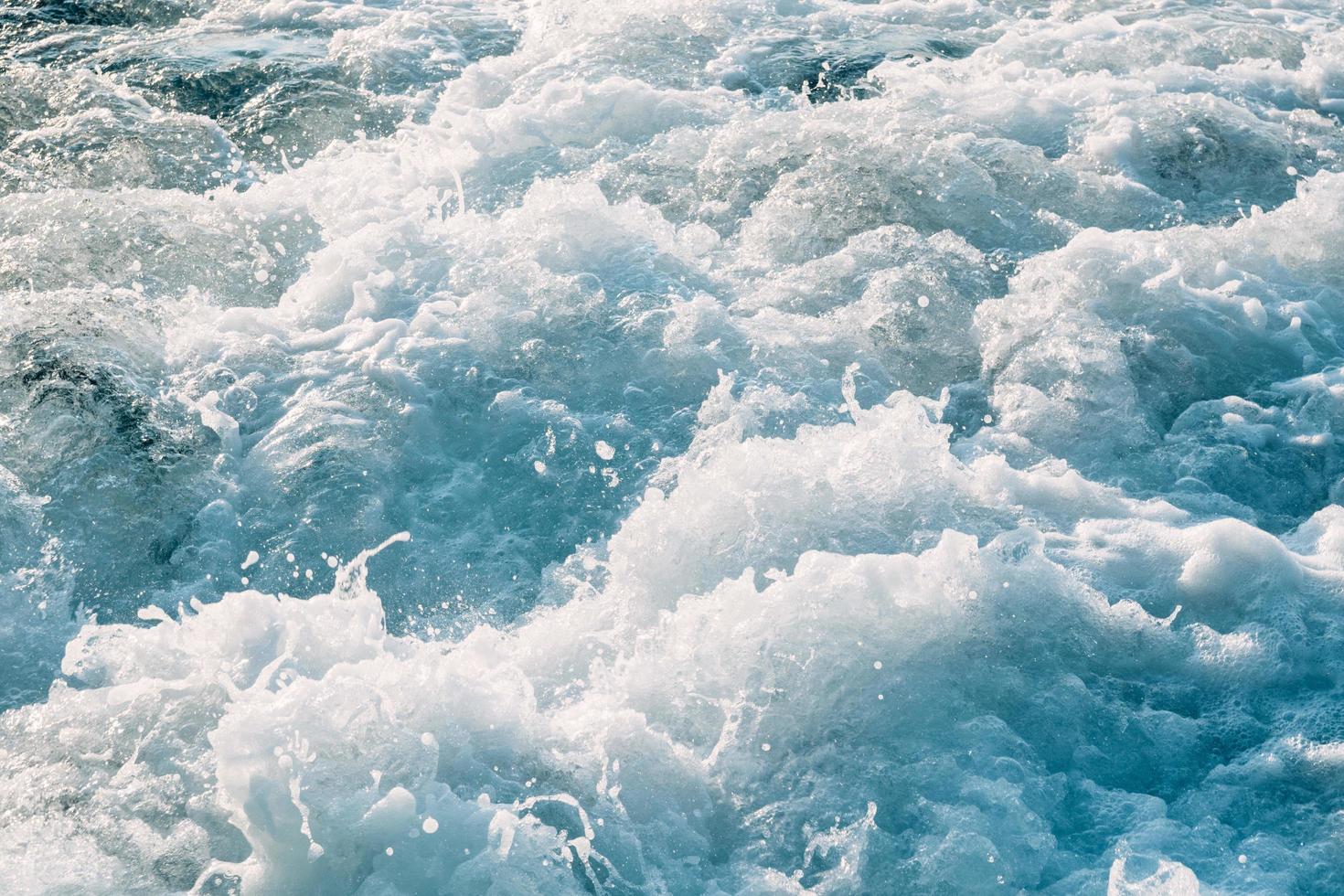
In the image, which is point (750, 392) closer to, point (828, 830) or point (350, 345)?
point (350, 345)

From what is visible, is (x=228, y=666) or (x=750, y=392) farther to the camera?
(x=750, y=392)

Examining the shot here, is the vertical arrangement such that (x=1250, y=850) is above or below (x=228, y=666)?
below

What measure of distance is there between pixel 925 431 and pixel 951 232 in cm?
207

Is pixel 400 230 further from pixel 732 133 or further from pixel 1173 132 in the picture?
pixel 1173 132

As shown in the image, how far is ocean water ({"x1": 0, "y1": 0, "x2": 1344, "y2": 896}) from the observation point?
3.61 meters

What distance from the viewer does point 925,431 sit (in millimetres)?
4973

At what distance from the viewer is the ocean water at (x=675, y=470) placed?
3.61 m

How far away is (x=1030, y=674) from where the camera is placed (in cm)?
411

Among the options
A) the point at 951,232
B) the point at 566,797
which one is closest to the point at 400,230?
the point at 951,232

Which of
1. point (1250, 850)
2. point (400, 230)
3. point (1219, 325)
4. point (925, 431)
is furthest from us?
point (400, 230)

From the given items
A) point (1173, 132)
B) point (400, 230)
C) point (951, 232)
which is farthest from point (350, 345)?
point (1173, 132)

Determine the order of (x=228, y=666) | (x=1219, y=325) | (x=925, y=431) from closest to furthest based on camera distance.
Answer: (x=228, y=666) → (x=925, y=431) → (x=1219, y=325)

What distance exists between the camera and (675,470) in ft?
16.9

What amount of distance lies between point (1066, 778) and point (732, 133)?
16.3 feet
